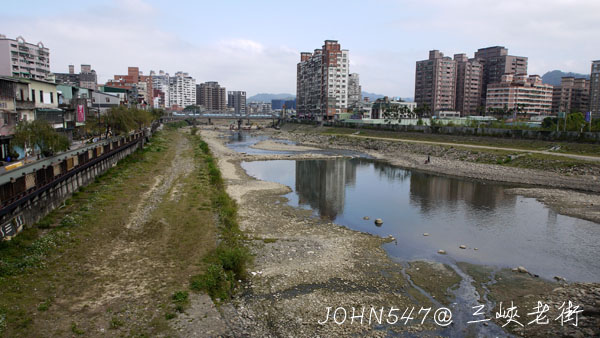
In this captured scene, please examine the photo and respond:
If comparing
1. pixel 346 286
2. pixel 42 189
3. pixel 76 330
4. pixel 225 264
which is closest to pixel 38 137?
pixel 42 189

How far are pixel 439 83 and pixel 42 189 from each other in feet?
470

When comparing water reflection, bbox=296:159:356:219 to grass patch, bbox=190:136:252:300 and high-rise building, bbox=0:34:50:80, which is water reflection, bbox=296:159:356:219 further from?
high-rise building, bbox=0:34:50:80

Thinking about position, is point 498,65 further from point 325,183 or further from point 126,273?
point 126,273

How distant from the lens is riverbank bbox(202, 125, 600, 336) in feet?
43.7

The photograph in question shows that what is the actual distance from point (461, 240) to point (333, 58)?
121205 millimetres

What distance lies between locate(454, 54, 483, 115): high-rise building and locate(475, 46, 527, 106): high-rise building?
725 centimetres

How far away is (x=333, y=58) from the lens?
136375 millimetres

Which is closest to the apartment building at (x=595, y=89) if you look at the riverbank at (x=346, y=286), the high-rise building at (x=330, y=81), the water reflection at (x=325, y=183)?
the high-rise building at (x=330, y=81)

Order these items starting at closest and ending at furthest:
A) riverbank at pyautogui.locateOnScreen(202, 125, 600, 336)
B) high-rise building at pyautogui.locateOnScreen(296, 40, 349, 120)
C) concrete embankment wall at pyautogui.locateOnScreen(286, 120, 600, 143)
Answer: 1. riverbank at pyautogui.locateOnScreen(202, 125, 600, 336)
2. concrete embankment wall at pyautogui.locateOnScreen(286, 120, 600, 143)
3. high-rise building at pyautogui.locateOnScreen(296, 40, 349, 120)

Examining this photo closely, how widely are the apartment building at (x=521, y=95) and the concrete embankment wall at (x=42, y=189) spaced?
12304 centimetres

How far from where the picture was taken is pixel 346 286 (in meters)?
16.3

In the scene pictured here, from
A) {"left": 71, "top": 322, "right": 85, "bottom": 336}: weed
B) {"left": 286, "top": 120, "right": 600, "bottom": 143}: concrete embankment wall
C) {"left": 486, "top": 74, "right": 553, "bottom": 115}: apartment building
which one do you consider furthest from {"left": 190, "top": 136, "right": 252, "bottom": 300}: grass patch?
{"left": 486, "top": 74, "right": 553, "bottom": 115}: apartment building

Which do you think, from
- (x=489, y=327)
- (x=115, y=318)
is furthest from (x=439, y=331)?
(x=115, y=318)

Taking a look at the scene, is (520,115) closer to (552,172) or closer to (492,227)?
(552,172)
